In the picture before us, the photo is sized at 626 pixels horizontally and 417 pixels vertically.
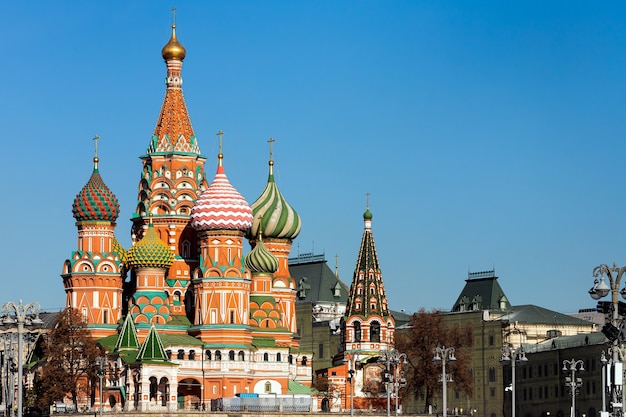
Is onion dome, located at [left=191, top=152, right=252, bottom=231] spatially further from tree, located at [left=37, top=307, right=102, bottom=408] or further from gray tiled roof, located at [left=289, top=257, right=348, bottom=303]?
gray tiled roof, located at [left=289, top=257, right=348, bottom=303]

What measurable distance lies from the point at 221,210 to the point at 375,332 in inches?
627

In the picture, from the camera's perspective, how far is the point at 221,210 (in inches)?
3676

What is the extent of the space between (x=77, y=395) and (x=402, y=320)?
4515 cm

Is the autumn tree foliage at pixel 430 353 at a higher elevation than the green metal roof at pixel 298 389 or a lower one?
higher

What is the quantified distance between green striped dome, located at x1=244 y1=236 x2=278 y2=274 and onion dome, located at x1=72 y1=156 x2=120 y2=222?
8.79 metres

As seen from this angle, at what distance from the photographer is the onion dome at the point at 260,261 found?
97438 mm

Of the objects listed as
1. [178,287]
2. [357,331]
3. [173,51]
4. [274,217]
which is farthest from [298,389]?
[173,51]

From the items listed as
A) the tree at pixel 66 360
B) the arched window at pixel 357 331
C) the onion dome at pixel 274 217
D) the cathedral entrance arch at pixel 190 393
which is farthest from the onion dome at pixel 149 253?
the arched window at pixel 357 331

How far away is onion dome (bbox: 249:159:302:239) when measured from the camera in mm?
103062

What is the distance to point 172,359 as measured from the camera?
298 ft

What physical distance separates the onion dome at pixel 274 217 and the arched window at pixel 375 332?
7.88 m

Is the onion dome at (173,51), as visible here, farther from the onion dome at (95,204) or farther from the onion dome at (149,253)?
the onion dome at (149,253)

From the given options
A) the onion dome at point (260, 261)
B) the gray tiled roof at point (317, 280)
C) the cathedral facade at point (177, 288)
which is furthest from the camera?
the gray tiled roof at point (317, 280)

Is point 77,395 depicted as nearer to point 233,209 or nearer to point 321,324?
point 233,209
